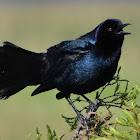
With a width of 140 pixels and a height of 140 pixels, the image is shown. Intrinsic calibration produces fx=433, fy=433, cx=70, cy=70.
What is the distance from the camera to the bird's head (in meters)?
3.50

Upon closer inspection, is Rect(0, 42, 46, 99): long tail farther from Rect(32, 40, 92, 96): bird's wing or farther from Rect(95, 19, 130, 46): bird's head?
Rect(95, 19, 130, 46): bird's head

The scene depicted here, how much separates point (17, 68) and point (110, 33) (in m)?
0.89

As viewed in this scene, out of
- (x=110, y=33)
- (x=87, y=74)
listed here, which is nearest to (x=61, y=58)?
(x=87, y=74)

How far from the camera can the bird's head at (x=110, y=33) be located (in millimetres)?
3500

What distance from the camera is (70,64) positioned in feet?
12.3

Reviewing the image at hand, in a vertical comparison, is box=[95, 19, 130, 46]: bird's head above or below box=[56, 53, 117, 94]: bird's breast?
above

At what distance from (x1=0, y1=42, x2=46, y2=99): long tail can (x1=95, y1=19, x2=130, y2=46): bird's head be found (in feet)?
2.12

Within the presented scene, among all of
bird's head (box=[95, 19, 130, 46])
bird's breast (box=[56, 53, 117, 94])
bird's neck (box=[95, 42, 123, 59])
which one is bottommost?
bird's breast (box=[56, 53, 117, 94])

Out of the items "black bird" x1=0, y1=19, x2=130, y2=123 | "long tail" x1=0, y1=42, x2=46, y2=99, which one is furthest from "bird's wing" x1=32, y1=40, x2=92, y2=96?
"long tail" x1=0, y1=42, x2=46, y2=99

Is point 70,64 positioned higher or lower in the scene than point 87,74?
higher

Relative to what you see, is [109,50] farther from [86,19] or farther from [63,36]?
[86,19]

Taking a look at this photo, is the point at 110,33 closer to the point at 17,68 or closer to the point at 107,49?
the point at 107,49

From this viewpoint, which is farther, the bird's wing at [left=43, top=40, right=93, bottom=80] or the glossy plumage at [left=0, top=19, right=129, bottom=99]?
the bird's wing at [left=43, top=40, right=93, bottom=80]

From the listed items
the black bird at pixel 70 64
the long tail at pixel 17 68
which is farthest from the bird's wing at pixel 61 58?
the long tail at pixel 17 68
